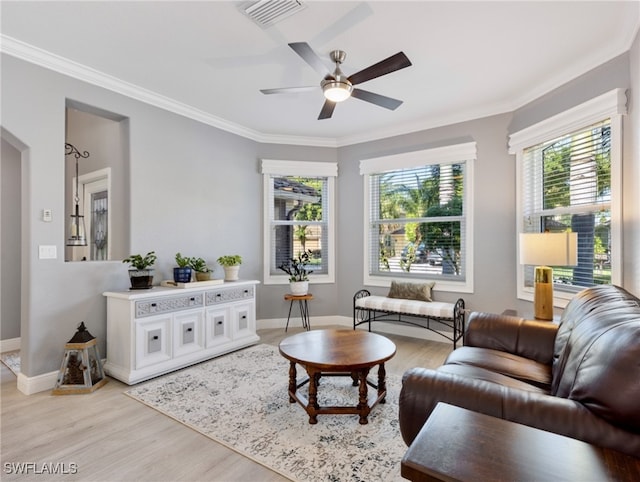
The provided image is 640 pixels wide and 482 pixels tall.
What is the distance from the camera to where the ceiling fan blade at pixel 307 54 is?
2.13 metres

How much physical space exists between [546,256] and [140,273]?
140 inches

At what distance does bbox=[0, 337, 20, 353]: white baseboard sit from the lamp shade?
5525 millimetres

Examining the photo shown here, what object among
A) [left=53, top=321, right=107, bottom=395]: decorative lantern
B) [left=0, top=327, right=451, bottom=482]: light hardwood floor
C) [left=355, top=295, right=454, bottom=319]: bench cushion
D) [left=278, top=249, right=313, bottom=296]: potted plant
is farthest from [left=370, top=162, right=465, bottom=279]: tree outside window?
[left=53, top=321, right=107, bottom=395]: decorative lantern

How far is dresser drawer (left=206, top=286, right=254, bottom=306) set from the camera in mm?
3586

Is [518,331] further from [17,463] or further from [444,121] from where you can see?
[17,463]

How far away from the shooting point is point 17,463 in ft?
6.20

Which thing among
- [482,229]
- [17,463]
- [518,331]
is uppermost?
[482,229]

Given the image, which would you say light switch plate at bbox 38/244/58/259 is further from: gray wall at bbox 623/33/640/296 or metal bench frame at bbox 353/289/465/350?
gray wall at bbox 623/33/640/296

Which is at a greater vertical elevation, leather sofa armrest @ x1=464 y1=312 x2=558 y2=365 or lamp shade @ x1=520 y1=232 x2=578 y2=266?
lamp shade @ x1=520 y1=232 x2=578 y2=266

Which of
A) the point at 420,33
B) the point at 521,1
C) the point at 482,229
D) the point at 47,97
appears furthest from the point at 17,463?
the point at 482,229

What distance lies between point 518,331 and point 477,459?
6.20ft

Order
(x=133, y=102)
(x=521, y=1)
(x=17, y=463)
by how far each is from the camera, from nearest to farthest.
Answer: (x=17, y=463) → (x=521, y=1) → (x=133, y=102)

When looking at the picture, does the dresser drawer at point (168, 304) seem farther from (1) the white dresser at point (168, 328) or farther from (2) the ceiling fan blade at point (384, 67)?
(2) the ceiling fan blade at point (384, 67)

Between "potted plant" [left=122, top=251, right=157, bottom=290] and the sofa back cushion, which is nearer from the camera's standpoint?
the sofa back cushion
